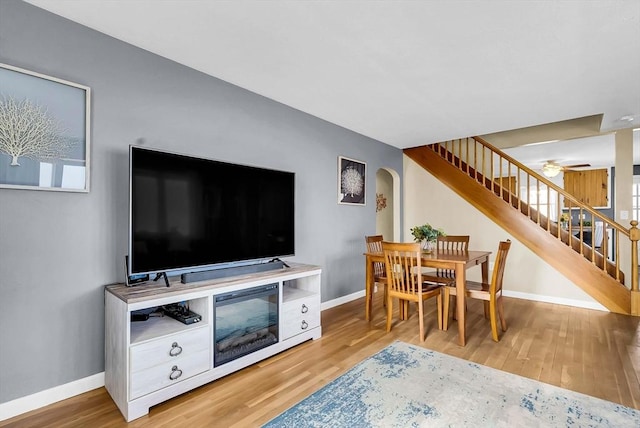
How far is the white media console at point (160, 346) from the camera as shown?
1.81 meters

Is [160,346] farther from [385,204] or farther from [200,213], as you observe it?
[385,204]

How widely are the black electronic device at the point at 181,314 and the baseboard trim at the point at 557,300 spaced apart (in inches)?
A: 179

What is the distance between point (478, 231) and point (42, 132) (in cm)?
536

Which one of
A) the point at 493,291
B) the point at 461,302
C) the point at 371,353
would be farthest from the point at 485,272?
the point at 371,353

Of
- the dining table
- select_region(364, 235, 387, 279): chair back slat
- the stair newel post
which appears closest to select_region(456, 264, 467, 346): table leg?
the dining table

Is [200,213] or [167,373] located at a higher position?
[200,213]

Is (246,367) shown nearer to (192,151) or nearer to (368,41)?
(192,151)

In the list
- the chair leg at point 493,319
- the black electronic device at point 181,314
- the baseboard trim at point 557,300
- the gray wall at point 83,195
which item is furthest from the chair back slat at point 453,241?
the black electronic device at point 181,314

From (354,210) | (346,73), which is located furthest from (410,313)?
(346,73)

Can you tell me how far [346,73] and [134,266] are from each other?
225 centimetres

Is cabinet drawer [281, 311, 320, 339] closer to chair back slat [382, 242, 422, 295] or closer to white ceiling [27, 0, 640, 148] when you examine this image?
chair back slat [382, 242, 422, 295]

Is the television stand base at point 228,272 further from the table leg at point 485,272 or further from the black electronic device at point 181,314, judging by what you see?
the table leg at point 485,272

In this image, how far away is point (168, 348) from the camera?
1.96 metres

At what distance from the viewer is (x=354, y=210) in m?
4.51
